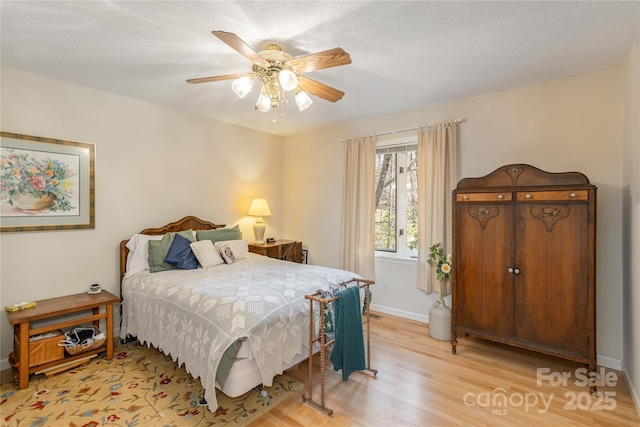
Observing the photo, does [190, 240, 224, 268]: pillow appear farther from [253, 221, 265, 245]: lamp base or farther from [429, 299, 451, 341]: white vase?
[429, 299, 451, 341]: white vase

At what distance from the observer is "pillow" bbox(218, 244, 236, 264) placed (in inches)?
141

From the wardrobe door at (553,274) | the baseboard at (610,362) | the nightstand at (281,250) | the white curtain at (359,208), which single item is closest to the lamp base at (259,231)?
the nightstand at (281,250)

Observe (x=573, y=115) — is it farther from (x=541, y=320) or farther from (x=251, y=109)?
(x=251, y=109)

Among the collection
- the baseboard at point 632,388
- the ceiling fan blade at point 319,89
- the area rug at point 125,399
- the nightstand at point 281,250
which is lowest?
the area rug at point 125,399

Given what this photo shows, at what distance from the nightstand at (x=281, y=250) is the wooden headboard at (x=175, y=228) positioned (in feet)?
1.99

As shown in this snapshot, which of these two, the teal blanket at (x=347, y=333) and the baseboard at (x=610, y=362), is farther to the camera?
Result: the baseboard at (x=610, y=362)

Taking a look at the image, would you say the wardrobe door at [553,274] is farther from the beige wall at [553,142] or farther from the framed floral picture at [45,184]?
the framed floral picture at [45,184]

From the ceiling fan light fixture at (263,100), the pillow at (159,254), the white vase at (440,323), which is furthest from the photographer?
the white vase at (440,323)

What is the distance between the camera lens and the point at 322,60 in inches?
80.4

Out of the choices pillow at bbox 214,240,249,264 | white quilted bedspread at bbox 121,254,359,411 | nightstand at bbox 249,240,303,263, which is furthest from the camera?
nightstand at bbox 249,240,303,263

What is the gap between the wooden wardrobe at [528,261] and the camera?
249 cm

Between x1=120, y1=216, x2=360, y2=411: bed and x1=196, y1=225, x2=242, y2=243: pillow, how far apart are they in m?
0.27

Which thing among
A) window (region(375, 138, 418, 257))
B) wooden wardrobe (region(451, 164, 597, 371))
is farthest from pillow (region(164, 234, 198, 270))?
wooden wardrobe (region(451, 164, 597, 371))

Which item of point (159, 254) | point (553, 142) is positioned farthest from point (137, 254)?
point (553, 142)
